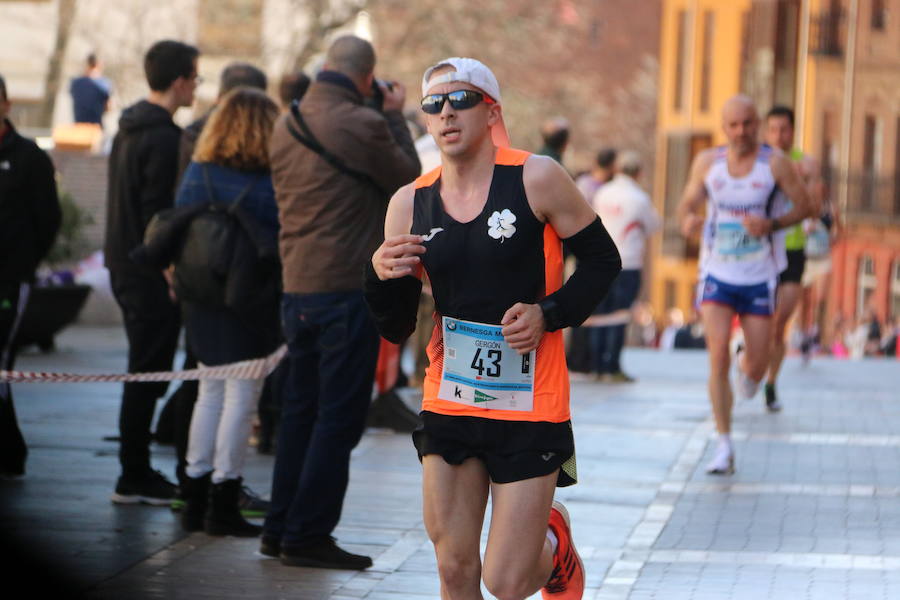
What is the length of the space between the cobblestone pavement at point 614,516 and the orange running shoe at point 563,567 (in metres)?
1.19

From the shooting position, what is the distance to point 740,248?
1031cm

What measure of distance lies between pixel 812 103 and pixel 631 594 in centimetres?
4056

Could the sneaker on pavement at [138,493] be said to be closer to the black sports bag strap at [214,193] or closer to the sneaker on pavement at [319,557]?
the sneaker on pavement at [319,557]

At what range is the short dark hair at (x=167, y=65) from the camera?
869 centimetres

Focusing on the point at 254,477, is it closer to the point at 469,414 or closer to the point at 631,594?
the point at 631,594

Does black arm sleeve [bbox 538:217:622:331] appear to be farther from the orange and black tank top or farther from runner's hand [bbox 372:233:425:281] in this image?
runner's hand [bbox 372:233:425:281]

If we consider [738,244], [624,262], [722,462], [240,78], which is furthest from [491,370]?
[624,262]

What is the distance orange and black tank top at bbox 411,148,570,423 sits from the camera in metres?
5.35

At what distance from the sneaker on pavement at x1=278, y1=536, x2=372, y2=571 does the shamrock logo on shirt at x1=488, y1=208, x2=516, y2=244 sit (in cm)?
238

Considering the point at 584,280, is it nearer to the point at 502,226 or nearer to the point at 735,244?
the point at 502,226

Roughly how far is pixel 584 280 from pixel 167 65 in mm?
3884

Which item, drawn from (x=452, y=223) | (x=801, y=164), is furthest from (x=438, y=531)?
(x=801, y=164)

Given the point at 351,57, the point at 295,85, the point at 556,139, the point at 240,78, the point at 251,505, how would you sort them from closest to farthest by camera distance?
the point at 351,57 → the point at 251,505 → the point at 240,78 → the point at 295,85 → the point at 556,139

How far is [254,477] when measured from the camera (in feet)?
31.2
